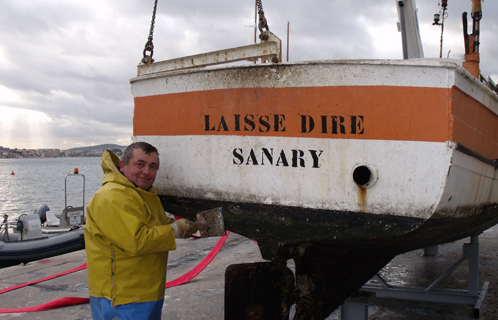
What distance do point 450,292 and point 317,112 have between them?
9.38 ft

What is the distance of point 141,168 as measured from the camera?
8.25ft

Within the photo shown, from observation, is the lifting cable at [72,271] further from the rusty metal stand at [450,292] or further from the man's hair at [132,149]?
the rusty metal stand at [450,292]

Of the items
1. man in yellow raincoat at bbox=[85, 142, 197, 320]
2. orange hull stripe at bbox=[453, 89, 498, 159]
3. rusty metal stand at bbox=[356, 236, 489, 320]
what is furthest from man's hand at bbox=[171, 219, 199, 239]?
rusty metal stand at bbox=[356, 236, 489, 320]

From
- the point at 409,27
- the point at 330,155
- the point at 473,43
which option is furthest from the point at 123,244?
the point at 409,27

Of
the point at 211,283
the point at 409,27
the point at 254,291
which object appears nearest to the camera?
the point at 254,291

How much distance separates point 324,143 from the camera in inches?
90.1

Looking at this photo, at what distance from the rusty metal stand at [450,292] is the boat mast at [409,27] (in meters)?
3.18

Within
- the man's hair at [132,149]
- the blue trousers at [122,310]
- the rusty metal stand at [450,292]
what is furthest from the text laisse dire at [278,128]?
the rusty metal stand at [450,292]

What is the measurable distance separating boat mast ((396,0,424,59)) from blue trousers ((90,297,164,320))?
5.42 metres

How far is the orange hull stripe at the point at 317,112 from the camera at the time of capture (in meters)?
2.09

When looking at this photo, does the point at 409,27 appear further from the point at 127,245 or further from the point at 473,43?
the point at 127,245

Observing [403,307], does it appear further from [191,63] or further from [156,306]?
[191,63]

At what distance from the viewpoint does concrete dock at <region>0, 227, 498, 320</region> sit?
3990 mm

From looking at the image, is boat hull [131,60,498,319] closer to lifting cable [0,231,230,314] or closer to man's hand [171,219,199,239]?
man's hand [171,219,199,239]
